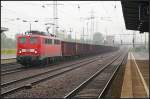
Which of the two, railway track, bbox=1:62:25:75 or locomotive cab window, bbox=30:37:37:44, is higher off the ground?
locomotive cab window, bbox=30:37:37:44

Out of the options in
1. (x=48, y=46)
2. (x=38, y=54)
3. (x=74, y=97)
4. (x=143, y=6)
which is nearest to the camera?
(x=74, y=97)

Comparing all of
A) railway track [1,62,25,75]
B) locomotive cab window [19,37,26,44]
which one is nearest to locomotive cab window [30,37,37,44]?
locomotive cab window [19,37,26,44]

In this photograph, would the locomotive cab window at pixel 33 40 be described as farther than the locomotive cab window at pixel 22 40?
No

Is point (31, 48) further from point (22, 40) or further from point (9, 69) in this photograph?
point (9, 69)

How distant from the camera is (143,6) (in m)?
23.2

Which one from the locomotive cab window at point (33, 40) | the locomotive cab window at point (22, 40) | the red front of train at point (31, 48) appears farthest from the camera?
the locomotive cab window at point (22, 40)

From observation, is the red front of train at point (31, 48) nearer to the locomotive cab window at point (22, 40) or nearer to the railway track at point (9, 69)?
the locomotive cab window at point (22, 40)

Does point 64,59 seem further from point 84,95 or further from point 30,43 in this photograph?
point 84,95

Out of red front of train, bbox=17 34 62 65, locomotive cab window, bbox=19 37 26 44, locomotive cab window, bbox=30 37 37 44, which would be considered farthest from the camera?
locomotive cab window, bbox=19 37 26 44

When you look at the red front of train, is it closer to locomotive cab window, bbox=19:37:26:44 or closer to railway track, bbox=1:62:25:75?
locomotive cab window, bbox=19:37:26:44

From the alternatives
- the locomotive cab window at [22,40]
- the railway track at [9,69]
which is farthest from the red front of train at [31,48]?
the railway track at [9,69]

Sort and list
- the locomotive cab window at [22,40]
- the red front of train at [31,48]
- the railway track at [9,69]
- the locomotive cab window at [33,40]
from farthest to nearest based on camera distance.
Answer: the locomotive cab window at [22,40] → the locomotive cab window at [33,40] → the red front of train at [31,48] → the railway track at [9,69]

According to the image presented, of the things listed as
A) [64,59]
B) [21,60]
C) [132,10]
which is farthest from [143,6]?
[64,59]

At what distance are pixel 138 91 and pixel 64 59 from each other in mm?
31909
